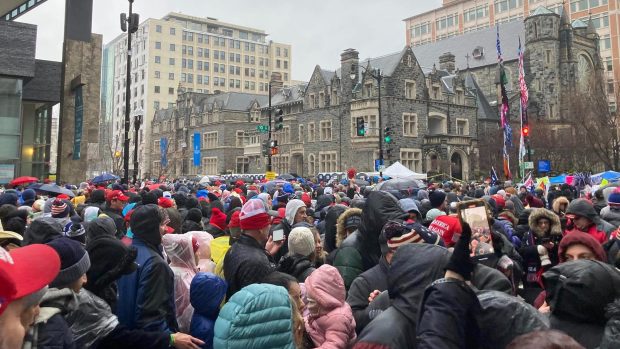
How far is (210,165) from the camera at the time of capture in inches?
2714

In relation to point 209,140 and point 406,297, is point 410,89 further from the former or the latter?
point 406,297

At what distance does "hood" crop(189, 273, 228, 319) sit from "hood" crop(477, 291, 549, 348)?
6.77ft

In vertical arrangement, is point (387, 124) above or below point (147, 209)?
above

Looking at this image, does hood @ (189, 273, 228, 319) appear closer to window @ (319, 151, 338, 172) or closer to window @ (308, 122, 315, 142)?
window @ (319, 151, 338, 172)

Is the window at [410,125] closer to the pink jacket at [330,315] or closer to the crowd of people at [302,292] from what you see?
the crowd of people at [302,292]

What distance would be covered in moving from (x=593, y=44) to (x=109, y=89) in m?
113

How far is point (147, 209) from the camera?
3.96 meters

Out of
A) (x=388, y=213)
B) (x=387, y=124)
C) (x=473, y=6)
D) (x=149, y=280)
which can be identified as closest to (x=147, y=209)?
(x=149, y=280)

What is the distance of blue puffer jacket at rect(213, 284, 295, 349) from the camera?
3.01 m

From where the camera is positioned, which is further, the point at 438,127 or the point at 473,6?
the point at 473,6

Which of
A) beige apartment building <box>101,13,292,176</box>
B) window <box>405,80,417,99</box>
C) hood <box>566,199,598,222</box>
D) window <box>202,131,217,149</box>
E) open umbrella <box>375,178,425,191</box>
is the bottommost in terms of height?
hood <box>566,199,598,222</box>

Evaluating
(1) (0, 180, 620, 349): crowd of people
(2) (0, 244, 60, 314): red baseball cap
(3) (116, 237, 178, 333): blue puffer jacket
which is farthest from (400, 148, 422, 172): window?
(2) (0, 244, 60, 314): red baseball cap

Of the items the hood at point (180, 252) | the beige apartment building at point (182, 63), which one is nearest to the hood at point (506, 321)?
the hood at point (180, 252)

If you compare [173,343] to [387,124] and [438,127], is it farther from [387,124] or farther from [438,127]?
[438,127]
